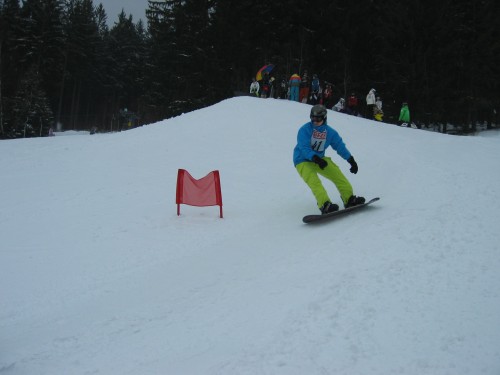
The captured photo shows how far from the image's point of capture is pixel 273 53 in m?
34.1

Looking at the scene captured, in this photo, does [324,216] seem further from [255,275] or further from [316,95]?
[316,95]

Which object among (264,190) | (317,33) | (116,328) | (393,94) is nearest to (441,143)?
(264,190)

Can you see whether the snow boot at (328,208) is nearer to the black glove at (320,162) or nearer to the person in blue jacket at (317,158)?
the person in blue jacket at (317,158)

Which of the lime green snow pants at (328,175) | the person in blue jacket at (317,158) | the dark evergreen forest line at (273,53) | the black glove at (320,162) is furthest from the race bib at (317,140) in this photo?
the dark evergreen forest line at (273,53)

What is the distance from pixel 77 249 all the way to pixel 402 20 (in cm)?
2512

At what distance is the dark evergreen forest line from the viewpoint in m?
25.5

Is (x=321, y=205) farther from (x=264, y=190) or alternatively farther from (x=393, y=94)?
(x=393, y=94)

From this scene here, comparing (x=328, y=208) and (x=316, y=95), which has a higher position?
(x=316, y=95)

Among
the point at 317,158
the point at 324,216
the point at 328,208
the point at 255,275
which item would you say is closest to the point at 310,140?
the point at 317,158

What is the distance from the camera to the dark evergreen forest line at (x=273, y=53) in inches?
1006

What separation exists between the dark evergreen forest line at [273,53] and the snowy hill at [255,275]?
17.4 m

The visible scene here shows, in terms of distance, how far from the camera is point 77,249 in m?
6.24

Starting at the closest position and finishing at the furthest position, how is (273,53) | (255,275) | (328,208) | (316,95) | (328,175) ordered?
(255,275) → (328,208) → (328,175) → (316,95) → (273,53)

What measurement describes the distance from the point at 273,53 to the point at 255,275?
31737 mm
